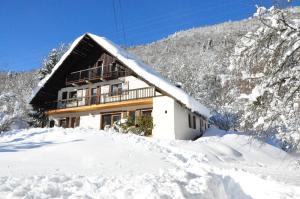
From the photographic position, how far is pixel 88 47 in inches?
1199

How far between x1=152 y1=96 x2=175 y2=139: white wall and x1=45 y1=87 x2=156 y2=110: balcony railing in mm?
909

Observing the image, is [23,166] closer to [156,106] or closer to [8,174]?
[8,174]

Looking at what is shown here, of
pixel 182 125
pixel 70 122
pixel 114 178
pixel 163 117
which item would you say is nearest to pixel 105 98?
pixel 70 122

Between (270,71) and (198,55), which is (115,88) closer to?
(270,71)

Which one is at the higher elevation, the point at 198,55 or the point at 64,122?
the point at 198,55

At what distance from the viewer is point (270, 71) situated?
8.45 m

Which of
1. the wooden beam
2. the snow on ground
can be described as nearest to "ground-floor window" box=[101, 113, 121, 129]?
the wooden beam

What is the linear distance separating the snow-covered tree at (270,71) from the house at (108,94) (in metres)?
13.8

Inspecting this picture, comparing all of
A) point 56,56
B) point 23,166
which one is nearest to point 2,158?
point 23,166

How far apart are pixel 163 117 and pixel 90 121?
749 centimetres

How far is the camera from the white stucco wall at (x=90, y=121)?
2902 cm

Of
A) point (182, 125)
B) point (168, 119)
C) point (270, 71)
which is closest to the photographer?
point (270, 71)

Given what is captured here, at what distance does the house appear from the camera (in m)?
24.9

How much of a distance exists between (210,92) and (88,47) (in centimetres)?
2511
